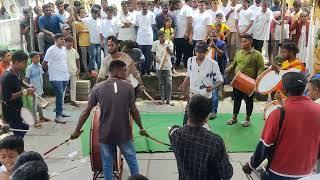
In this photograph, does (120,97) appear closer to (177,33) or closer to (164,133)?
(164,133)

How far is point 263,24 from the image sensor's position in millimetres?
12320

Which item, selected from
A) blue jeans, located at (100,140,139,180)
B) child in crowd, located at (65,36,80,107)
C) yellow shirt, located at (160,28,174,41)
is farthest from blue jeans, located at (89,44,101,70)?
blue jeans, located at (100,140,139,180)

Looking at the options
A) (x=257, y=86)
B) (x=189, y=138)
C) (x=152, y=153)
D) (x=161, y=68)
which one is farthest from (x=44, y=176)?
(x=161, y=68)

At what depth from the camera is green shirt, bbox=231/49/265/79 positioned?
8.37 meters

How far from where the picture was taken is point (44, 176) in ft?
9.84

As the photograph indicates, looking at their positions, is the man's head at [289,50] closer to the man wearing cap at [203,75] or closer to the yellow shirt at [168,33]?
the man wearing cap at [203,75]

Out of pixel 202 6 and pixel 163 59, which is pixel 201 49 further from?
pixel 202 6

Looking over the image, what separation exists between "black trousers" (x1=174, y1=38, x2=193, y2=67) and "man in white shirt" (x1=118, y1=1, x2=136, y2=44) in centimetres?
140

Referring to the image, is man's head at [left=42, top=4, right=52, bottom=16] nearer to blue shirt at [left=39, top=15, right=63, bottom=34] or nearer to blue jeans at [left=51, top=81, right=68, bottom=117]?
blue shirt at [left=39, top=15, right=63, bottom=34]

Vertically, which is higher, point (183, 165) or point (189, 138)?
point (189, 138)

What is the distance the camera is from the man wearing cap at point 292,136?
4.09 metres

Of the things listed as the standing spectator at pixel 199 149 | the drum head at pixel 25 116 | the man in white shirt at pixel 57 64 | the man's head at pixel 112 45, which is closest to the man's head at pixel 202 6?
the man in white shirt at pixel 57 64

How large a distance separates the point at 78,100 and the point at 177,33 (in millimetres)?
3459

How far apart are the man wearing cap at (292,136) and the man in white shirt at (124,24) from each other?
8.26 m
